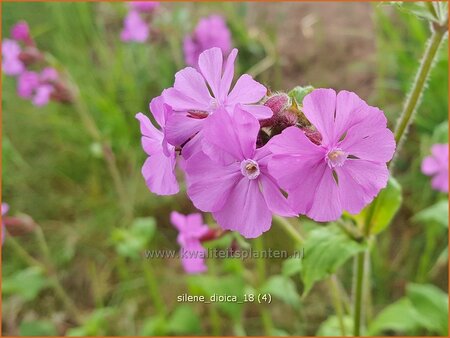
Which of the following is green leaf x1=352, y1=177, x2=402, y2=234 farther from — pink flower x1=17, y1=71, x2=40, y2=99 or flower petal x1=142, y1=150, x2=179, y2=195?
pink flower x1=17, y1=71, x2=40, y2=99

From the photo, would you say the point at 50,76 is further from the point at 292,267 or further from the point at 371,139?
the point at 371,139

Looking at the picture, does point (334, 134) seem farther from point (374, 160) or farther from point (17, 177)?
point (17, 177)

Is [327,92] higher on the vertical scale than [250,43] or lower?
lower

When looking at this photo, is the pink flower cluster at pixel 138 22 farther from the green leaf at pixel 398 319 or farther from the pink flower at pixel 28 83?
the green leaf at pixel 398 319

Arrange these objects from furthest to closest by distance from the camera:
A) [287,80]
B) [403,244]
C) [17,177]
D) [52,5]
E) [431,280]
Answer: [52,5], [287,80], [17,177], [403,244], [431,280]

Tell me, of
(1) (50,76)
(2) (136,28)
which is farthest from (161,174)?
Result: (2) (136,28)

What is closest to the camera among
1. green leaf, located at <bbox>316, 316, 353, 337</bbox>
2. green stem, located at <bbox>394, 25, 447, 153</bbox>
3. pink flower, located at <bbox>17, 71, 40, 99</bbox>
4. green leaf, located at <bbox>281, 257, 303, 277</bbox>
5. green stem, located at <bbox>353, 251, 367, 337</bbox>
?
green stem, located at <bbox>394, 25, 447, 153</bbox>

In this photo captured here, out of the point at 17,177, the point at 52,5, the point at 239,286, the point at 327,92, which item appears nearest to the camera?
the point at 327,92

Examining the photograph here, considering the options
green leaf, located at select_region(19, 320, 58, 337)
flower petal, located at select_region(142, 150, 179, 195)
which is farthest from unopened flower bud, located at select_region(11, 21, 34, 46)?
flower petal, located at select_region(142, 150, 179, 195)

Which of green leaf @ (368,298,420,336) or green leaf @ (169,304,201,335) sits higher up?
green leaf @ (169,304,201,335)

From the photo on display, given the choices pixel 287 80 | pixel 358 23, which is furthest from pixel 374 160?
pixel 358 23
